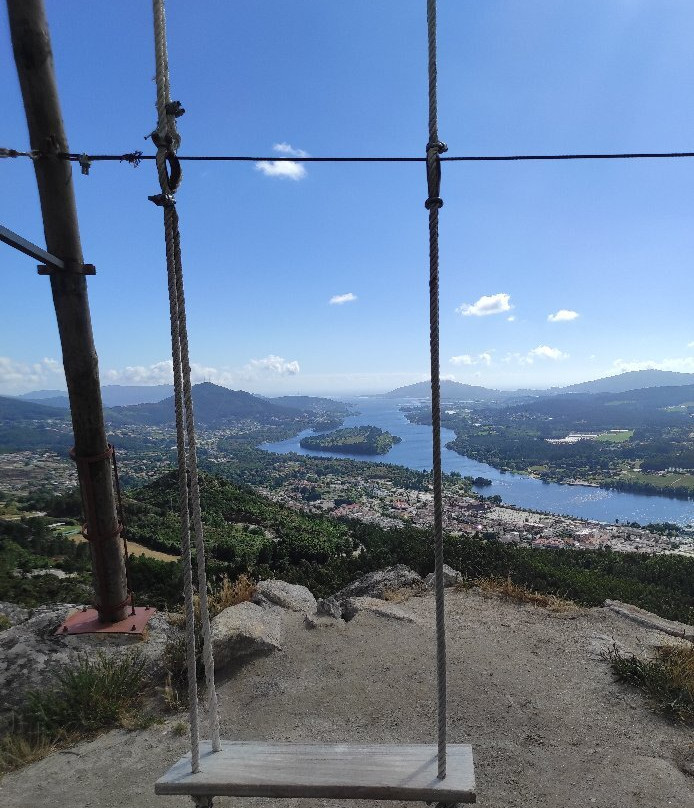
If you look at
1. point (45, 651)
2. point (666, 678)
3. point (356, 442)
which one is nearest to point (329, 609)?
point (45, 651)

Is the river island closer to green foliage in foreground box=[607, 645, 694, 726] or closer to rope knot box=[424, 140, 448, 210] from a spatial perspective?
green foliage in foreground box=[607, 645, 694, 726]


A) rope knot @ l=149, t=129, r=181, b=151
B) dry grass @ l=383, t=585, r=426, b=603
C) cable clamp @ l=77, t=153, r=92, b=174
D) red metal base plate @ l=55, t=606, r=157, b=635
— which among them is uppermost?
cable clamp @ l=77, t=153, r=92, b=174

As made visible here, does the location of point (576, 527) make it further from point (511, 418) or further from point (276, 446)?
point (511, 418)

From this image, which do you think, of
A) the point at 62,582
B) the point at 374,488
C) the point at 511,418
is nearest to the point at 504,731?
the point at 62,582

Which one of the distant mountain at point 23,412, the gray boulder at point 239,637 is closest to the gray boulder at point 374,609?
the gray boulder at point 239,637

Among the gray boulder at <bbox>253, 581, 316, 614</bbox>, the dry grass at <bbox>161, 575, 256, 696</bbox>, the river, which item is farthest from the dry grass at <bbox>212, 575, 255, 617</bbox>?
the river

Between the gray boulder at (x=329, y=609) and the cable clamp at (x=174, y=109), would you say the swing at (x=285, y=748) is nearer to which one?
the cable clamp at (x=174, y=109)

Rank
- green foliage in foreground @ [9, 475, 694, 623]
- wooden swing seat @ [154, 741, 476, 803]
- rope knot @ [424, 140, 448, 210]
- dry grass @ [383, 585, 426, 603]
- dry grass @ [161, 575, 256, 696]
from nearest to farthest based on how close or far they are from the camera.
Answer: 1. wooden swing seat @ [154, 741, 476, 803]
2. rope knot @ [424, 140, 448, 210]
3. dry grass @ [161, 575, 256, 696]
4. dry grass @ [383, 585, 426, 603]
5. green foliage in foreground @ [9, 475, 694, 623]

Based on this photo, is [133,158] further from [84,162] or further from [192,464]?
[192,464]
